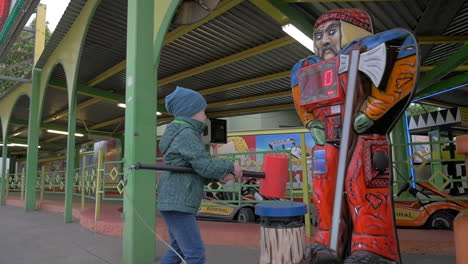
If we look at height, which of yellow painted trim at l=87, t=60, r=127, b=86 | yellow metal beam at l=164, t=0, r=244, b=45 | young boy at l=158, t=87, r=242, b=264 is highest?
yellow metal beam at l=164, t=0, r=244, b=45

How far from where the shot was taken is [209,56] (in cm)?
721

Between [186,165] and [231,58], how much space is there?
17.3 feet

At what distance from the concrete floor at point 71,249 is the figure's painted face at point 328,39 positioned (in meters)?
2.29

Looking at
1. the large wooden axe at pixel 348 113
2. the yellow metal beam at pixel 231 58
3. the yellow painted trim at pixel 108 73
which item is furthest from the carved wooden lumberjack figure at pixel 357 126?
the yellow painted trim at pixel 108 73

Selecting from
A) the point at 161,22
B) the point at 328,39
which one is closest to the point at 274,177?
the point at 328,39

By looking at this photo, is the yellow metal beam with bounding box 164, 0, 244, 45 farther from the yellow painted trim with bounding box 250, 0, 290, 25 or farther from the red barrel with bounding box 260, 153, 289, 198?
the red barrel with bounding box 260, 153, 289, 198

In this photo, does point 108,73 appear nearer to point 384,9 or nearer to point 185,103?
point 384,9

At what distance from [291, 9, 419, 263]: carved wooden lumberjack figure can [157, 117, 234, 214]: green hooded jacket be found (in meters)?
1.10

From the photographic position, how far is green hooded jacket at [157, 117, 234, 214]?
6.48 ft

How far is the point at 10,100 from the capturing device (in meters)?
11.3

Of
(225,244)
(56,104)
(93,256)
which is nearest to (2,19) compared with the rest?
(56,104)

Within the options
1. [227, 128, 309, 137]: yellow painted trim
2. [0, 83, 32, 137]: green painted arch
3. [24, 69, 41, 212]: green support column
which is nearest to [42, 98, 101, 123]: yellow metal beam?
[0, 83, 32, 137]: green painted arch

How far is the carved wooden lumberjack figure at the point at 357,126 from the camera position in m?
2.51

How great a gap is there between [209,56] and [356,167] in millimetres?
5211
